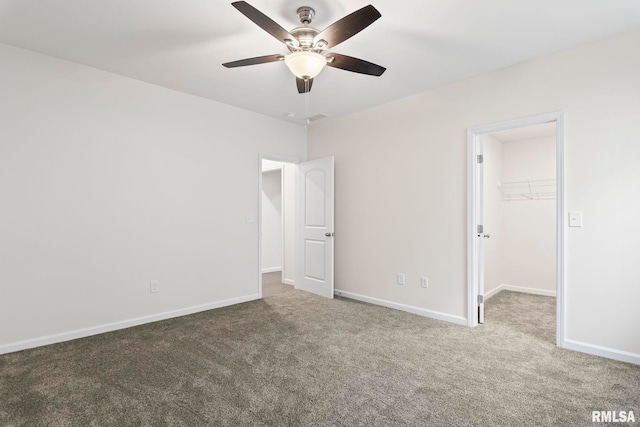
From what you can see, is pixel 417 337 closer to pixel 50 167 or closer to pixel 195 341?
pixel 195 341

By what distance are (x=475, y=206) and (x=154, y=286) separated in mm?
3630

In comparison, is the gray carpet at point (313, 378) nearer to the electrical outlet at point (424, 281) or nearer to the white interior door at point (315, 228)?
the electrical outlet at point (424, 281)

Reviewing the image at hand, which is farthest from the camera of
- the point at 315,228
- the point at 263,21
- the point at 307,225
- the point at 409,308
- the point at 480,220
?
the point at 307,225

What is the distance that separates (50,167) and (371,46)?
10.2 feet

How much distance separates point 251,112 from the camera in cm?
459

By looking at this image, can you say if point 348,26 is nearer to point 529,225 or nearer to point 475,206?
point 475,206

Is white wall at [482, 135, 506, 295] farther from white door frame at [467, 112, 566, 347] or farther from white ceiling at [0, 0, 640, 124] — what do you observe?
white ceiling at [0, 0, 640, 124]

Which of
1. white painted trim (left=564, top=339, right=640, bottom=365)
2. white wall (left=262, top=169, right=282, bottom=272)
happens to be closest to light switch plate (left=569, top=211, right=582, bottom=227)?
white painted trim (left=564, top=339, right=640, bottom=365)

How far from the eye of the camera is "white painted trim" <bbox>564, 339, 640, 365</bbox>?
2.60 m

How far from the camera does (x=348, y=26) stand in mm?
1984

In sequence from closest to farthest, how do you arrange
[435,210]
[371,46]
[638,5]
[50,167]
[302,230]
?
[638,5]
[371,46]
[50,167]
[435,210]
[302,230]

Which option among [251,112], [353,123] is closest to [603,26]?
[353,123]
